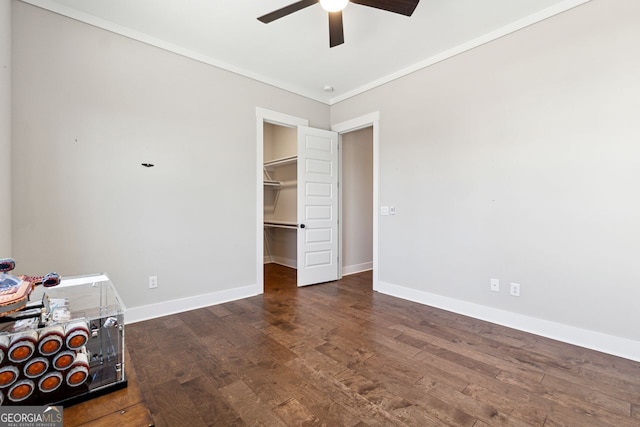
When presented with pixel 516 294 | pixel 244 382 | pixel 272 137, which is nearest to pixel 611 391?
pixel 516 294

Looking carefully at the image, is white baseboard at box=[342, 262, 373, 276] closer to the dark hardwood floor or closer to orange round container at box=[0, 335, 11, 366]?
the dark hardwood floor

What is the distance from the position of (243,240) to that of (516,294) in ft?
10.0

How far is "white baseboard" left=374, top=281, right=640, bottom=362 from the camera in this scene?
225cm

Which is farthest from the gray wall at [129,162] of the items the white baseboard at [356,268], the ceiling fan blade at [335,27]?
the white baseboard at [356,268]

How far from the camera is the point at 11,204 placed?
91.0 inches

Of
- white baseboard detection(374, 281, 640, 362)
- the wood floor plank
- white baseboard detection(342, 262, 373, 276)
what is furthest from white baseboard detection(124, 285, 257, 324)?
white baseboard detection(374, 281, 640, 362)

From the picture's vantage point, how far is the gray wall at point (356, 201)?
16.1ft

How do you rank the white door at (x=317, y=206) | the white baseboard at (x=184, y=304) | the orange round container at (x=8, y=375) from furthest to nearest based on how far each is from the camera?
the white door at (x=317, y=206) < the white baseboard at (x=184, y=304) < the orange round container at (x=8, y=375)

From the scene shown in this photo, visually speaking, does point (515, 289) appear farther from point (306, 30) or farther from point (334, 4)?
point (306, 30)

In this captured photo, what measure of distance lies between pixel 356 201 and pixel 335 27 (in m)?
3.04

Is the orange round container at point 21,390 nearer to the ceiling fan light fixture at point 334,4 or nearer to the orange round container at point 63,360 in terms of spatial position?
the orange round container at point 63,360

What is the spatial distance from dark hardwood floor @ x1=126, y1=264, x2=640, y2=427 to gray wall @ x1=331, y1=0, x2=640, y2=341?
52cm

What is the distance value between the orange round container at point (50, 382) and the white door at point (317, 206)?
339 centimetres

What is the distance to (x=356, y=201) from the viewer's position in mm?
5055
